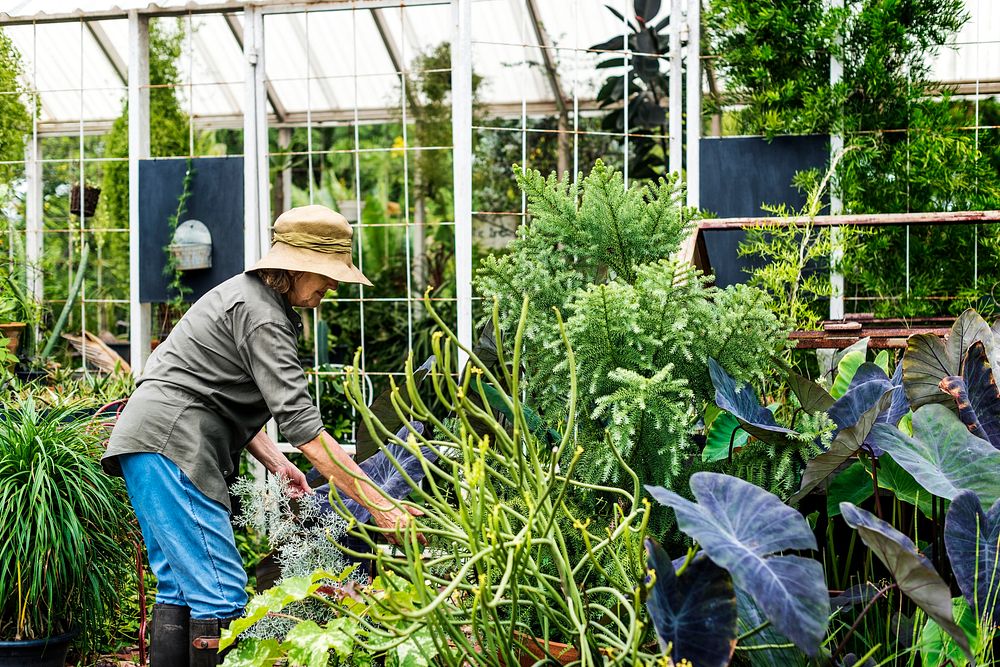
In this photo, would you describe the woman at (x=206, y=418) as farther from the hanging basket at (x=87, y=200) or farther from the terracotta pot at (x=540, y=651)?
the hanging basket at (x=87, y=200)

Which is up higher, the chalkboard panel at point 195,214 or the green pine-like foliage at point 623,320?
the chalkboard panel at point 195,214

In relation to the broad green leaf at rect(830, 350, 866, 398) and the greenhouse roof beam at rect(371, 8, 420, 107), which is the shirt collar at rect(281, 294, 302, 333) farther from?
the greenhouse roof beam at rect(371, 8, 420, 107)

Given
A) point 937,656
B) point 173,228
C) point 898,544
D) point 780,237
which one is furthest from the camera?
point 173,228

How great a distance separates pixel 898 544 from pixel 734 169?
3553 mm

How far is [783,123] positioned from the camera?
4680 millimetres

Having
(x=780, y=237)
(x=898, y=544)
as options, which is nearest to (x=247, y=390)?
(x=898, y=544)

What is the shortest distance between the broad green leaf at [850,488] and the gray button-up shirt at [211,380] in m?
1.30

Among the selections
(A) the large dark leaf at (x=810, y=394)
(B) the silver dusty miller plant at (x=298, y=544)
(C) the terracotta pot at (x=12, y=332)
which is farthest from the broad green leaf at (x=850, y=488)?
(C) the terracotta pot at (x=12, y=332)

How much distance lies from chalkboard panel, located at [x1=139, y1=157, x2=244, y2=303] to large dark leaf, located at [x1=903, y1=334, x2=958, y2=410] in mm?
3740

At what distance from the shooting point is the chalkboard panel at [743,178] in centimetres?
470

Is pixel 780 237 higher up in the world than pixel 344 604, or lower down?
higher up

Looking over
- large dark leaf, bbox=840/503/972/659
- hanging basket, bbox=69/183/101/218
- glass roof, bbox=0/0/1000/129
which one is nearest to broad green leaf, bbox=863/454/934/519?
large dark leaf, bbox=840/503/972/659

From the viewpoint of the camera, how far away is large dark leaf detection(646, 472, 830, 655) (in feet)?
4.64

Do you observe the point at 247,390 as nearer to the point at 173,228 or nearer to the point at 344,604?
the point at 344,604
